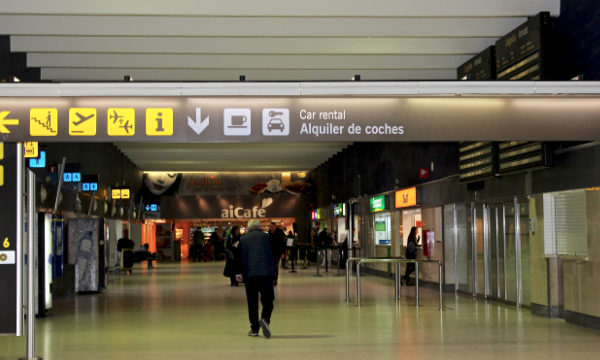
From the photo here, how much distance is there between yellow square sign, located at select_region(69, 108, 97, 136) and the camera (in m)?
8.81

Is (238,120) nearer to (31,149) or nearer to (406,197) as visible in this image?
(31,149)

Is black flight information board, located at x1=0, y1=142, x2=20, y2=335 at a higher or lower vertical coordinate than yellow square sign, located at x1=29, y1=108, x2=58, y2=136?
lower

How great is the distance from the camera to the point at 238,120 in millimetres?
8992

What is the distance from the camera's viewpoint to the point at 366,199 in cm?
2606

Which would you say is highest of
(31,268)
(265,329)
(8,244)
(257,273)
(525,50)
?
(525,50)

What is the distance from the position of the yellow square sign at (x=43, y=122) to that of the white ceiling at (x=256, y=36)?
9.76 feet

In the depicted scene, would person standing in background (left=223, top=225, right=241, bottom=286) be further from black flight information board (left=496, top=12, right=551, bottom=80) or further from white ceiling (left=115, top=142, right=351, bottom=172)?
black flight information board (left=496, top=12, right=551, bottom=80)

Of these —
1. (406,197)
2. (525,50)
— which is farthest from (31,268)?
(406,197)

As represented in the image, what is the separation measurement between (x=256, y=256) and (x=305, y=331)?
4.28 feet

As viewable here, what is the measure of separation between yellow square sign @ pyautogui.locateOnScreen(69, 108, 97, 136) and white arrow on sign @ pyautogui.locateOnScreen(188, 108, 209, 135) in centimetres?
100

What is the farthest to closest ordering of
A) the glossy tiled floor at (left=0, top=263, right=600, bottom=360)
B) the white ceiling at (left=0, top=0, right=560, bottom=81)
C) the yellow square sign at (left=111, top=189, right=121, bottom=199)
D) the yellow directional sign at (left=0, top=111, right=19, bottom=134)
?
the yellow square sign at (left=111, top=189, right=121, bottom=199) < the white ceiling at (left=0, top=0, right=560, bottom=81) < the glossy tiled floor at (left=0, top=263, right=600, bottom=360) < the yellow directional sign at (left=0, top=111, right=19, bottom=134)

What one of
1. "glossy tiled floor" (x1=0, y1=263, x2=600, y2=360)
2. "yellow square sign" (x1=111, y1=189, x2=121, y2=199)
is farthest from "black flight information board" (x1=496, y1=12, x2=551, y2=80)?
"yellow square sign" (x1=111, y1=189, x2=121, y2=199)

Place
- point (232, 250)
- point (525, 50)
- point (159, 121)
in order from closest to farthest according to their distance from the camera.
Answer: point (159, 121) → point (525, 50) → point (232, 250)

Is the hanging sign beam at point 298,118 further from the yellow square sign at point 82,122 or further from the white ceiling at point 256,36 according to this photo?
the white ceiling at point 256,36
